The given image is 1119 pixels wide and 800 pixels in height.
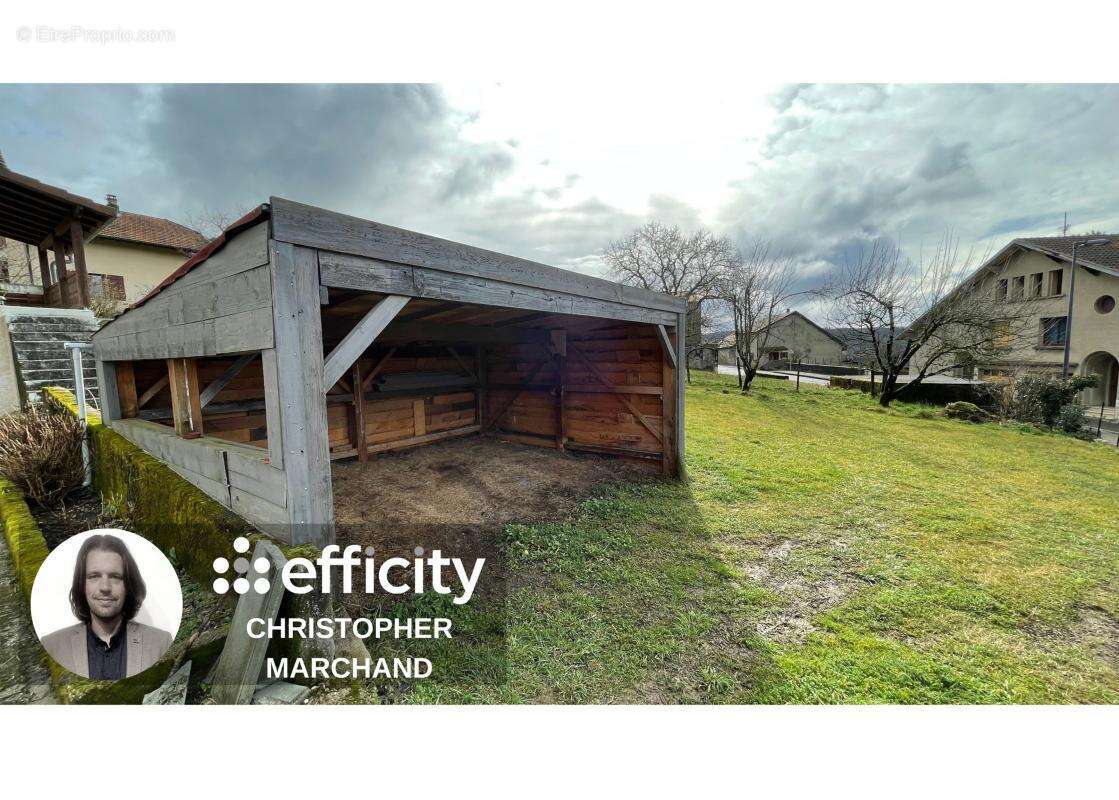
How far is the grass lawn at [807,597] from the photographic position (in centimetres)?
209

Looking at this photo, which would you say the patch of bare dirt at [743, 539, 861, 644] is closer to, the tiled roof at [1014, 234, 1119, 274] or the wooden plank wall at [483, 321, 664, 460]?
the wooden plank wall at [483, 321, 664, 460]

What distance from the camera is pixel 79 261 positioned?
7566 mm

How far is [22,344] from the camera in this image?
242 inches

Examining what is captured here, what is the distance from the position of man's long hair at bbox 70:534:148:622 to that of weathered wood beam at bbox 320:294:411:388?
117cm

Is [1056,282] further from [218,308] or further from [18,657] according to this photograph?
[18,657]

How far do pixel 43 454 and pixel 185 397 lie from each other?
2333 mm

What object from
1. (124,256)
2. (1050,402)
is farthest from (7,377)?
(1050,402)

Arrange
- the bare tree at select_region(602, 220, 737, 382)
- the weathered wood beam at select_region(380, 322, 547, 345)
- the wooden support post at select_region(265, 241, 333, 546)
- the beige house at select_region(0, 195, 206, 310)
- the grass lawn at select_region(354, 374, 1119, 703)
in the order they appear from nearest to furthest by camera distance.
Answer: the wooden support post at select_region(265, 241, 333, 546), the grass lawn at select_region(354, 374, 1119, 703), the weathered wood beam at select_region(380, 322, 547, 345), the beige house at select_region(0, 195, 206, 310), the bare tree at select_region(602, 220, 737, 382)

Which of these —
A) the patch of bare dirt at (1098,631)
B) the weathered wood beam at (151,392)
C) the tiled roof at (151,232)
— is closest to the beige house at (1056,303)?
the patch of bare dirt at (1098,631)

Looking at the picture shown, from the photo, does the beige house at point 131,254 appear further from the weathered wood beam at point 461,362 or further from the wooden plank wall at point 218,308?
the wooden plank wall at point 218,308

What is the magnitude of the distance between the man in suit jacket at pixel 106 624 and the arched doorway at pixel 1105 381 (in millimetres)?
22241

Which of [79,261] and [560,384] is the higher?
[79,261]

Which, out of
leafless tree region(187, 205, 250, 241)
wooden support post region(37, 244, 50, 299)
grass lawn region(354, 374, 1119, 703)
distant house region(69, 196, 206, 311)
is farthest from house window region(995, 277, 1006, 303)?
leafless tree region(187, 205, 250, 241)

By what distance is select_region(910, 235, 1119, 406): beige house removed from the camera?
1258 cm
